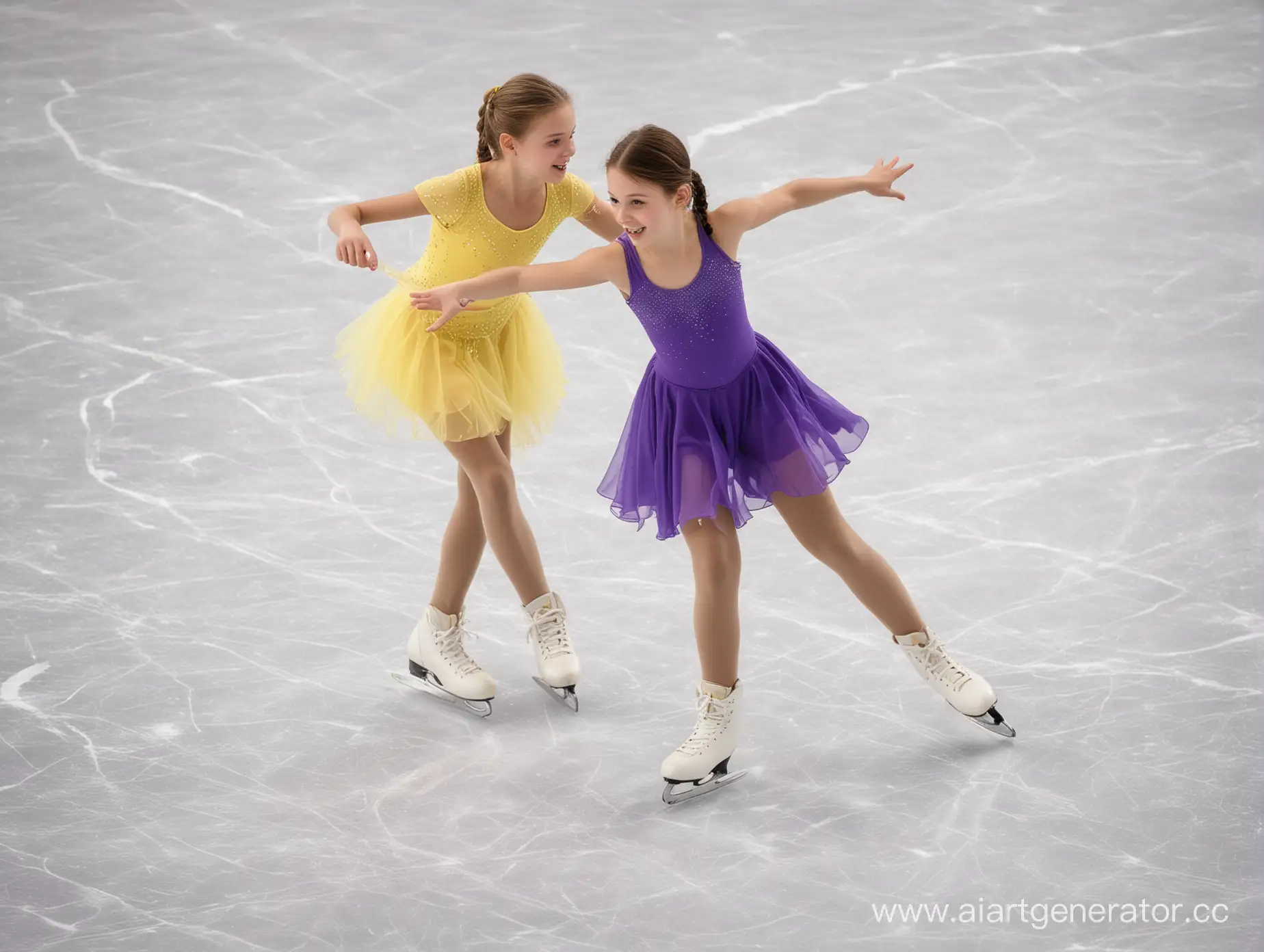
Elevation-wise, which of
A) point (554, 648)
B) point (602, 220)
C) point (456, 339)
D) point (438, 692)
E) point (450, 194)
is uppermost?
point (450, 194)

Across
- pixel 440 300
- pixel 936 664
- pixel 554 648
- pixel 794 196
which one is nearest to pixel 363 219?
pixel 440 300

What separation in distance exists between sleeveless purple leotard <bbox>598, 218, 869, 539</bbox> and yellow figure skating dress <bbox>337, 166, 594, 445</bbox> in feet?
1.23

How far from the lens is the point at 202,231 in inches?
209

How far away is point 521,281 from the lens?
2801mm

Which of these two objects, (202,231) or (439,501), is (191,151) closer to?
(202,231)

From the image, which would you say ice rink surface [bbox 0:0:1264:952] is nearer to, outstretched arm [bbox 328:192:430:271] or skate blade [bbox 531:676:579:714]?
skate blade [bbox 531:676:579:714]

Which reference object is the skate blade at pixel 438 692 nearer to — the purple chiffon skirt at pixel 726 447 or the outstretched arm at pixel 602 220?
the purple chiffon skirt at pixel 726 447

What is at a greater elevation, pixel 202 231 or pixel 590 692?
pixel 202 231

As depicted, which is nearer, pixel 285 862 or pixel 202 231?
pixel 285 862

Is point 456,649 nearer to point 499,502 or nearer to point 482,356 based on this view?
point 499,502

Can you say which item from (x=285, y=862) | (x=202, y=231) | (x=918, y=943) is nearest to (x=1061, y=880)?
(x=918, y=943)

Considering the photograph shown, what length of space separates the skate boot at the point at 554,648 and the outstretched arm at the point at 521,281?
0.75 metres

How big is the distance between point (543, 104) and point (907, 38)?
384 cm

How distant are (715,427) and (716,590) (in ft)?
1.01
